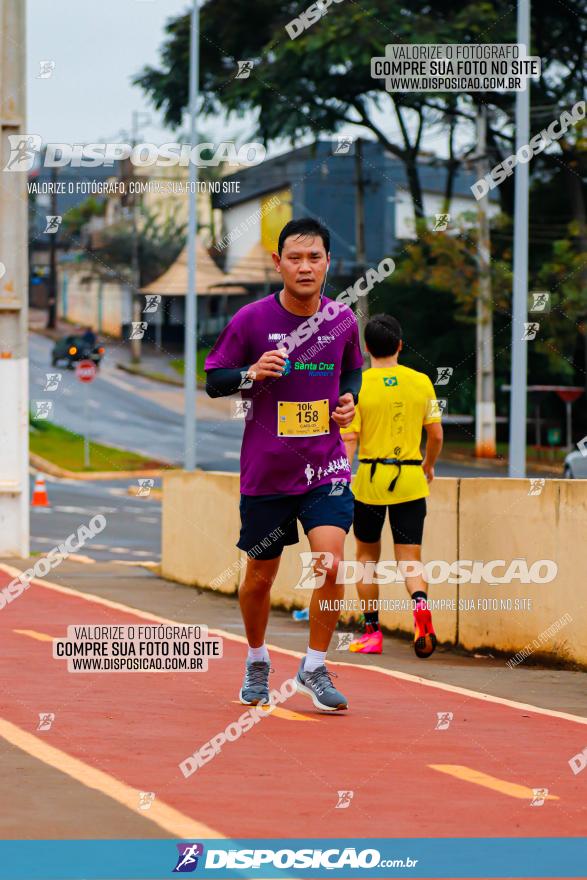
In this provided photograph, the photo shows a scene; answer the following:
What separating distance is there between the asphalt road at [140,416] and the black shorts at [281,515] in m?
31.6

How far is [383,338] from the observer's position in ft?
33.1

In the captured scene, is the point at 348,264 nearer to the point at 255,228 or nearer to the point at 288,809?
the point at 255,228

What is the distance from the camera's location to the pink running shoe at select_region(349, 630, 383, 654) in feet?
34.1

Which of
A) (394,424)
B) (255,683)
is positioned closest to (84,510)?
(394,424)

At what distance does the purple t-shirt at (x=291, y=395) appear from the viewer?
294 inches

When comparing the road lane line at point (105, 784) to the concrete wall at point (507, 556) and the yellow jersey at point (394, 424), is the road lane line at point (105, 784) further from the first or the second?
the concrete wall at point (507, 556)

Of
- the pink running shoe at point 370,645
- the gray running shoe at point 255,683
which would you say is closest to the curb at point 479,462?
the pink running shoe at point 370,645

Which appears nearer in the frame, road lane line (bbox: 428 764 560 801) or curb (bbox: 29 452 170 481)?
road lane line (bbox: 428 764 560 801)

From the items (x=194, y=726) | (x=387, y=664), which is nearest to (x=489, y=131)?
(x=387, y=664)

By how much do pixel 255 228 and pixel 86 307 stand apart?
15.7m

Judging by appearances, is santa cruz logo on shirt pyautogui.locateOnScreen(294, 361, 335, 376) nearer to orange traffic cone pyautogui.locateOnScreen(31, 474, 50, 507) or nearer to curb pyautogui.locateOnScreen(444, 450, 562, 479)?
orange traffic cone pyautogui.locateOnScreen(31, 474, 50, 507)

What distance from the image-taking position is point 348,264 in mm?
64625

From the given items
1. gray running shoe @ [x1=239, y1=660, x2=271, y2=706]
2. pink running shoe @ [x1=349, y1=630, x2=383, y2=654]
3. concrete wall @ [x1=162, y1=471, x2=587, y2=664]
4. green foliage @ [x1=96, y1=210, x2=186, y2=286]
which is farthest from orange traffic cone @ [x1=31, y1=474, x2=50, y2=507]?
green foliage @ [x1=96, y1=210, x2=186, y2=286]

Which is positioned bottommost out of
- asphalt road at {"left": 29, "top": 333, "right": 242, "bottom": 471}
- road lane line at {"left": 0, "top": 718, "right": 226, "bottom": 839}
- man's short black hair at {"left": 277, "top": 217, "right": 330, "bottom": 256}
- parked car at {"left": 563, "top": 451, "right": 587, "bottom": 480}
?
asphalt road at {"left": 29, "top": 333, "right": 242, "bottom": 471}
